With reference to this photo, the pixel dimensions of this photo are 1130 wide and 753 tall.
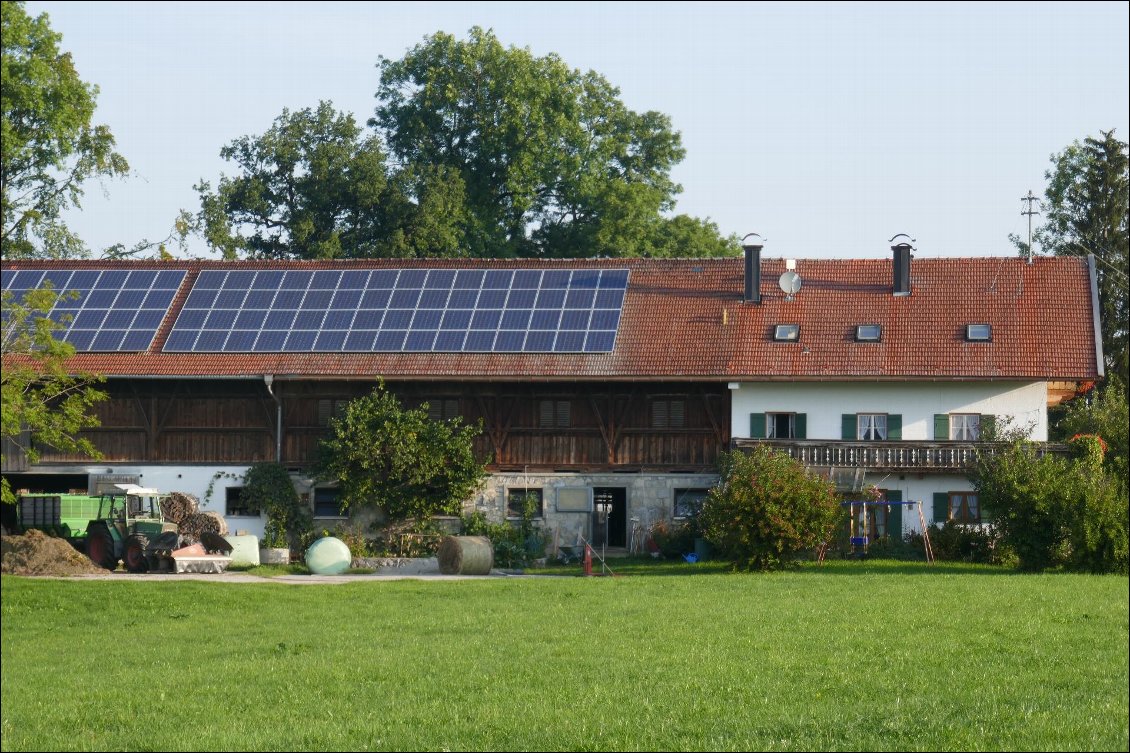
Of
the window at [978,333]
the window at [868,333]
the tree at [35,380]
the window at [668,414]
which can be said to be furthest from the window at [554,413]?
the tree at [35,380]

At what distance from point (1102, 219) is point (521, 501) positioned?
29.5m

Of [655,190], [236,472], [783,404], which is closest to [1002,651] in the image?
[783,404]

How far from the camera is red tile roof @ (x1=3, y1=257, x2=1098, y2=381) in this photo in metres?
42.4

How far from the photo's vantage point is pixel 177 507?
40875mm

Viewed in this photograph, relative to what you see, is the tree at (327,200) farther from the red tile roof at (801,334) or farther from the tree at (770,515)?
the tree at (770,515)

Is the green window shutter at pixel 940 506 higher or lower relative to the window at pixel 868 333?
lower

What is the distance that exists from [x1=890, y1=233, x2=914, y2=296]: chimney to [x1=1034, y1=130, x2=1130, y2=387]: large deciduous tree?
15440 mm

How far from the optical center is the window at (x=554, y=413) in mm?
43812

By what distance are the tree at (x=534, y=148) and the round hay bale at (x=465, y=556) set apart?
79.2 feet

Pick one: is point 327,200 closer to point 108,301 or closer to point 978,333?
point 108,301

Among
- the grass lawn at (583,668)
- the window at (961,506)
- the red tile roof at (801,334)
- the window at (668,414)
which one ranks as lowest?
the grass lawn at (583,668)

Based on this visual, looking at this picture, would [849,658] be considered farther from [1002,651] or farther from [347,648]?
[347,648]

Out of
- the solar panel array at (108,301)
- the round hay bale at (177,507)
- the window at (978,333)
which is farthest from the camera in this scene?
the solar panel array at (108,301)

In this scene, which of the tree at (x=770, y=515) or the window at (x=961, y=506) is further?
the window at (x=961, y=506)
